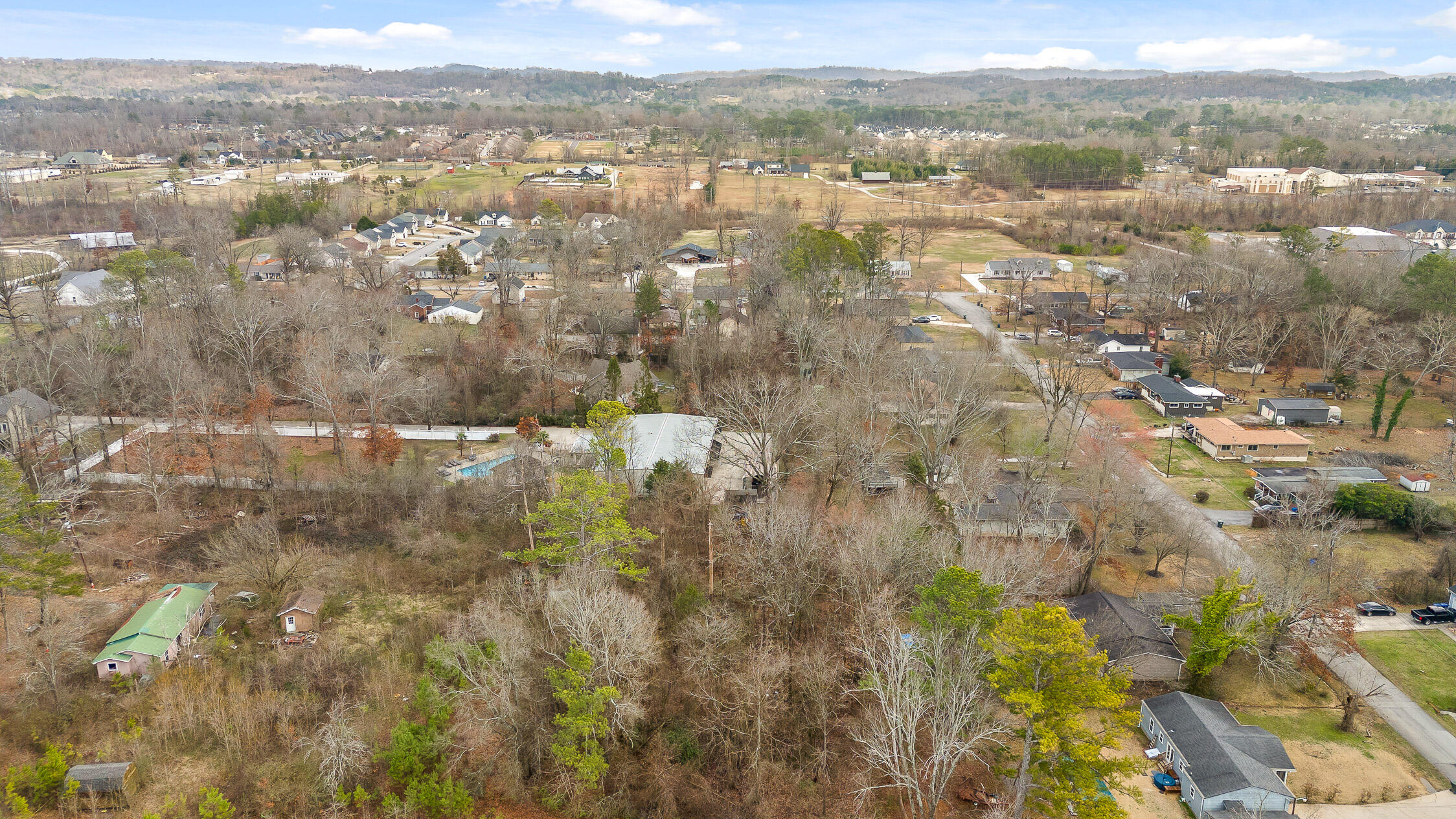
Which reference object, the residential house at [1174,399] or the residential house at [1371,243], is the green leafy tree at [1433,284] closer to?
the residential house at [1371,243]

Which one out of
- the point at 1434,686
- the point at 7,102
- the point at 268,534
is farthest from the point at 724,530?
the point at 7,102

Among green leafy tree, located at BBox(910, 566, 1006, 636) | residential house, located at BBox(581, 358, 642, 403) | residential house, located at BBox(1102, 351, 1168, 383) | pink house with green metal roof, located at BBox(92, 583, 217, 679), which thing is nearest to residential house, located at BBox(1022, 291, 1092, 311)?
residential house, located at BBox(1102, 351, 1168, 383)

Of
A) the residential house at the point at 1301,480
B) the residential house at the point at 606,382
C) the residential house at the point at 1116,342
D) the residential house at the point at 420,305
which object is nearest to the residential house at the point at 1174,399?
the residential house at the point at 1116,342

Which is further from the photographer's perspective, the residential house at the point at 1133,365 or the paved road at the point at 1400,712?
the residential house at the point at 1133,365

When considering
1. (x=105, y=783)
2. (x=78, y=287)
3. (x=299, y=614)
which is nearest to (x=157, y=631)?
(x=299, y=614)

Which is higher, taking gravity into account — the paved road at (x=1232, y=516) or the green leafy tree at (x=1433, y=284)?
the green leafy tree at (x=1433, y=284)

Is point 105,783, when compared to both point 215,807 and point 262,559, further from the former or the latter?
point 262,559
